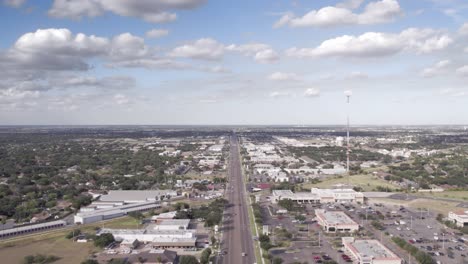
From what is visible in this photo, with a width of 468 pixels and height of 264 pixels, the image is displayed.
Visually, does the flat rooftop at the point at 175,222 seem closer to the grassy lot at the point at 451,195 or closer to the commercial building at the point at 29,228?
the commercial building at the point at 29,228

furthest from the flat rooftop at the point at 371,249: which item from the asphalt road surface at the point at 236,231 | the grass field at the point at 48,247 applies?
the grass field at the point at 48,247

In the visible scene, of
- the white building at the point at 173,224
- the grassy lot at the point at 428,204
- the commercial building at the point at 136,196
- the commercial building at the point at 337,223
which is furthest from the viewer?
the commercial building at the point at 136,196

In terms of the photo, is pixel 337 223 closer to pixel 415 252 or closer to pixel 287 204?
pixel 415 252

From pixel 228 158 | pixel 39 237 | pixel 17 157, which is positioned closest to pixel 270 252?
pixel 39 237

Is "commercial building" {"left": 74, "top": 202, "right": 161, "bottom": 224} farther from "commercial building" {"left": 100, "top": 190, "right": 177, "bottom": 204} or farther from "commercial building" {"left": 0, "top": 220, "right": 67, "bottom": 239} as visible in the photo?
"commercial building" {"left": 100, "top": 190, "right": 177, "bottom": 204}

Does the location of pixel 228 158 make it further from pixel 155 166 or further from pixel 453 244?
pixel 453 244
